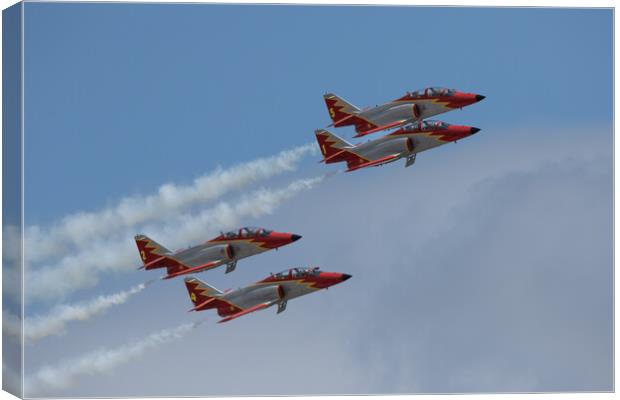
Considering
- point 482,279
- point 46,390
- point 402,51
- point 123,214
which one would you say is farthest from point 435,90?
point 46,390

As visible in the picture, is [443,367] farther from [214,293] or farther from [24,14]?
[24,14]

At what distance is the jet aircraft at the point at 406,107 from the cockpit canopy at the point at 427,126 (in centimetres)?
21

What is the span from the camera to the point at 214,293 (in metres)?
75.3

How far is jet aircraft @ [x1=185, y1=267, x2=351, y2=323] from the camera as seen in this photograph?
2953 inches

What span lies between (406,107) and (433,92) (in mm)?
1171

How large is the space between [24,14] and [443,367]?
67.0 feet

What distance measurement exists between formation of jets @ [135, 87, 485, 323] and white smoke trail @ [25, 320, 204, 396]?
185cm

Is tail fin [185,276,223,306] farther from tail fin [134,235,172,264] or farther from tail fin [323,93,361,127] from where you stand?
tail fin [323,93,361,127]

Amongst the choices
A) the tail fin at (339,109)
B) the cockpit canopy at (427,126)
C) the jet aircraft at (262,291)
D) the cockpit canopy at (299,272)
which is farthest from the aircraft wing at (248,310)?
the cockpit canopy at (427,126)

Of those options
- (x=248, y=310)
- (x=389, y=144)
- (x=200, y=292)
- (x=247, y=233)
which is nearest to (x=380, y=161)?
(x=389, y=144)

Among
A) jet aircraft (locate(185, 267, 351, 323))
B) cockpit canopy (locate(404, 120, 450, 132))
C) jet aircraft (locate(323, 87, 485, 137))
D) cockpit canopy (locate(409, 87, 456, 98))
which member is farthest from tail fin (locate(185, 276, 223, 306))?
cockpit canopy (locate(409, 87, 456, 98))

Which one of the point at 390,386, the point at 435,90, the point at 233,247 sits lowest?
the point at 390,386

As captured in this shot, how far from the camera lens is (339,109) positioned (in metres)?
76.9

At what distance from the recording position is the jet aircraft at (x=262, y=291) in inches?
2953
